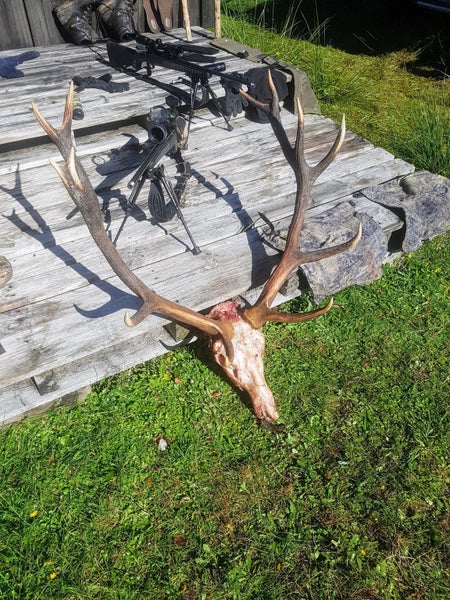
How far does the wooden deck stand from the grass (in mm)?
411

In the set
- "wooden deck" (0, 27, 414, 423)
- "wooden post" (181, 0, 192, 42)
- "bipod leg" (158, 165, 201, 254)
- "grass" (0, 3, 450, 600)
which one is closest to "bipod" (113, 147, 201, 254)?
"bipod leg" (158, 165, 201, 254)

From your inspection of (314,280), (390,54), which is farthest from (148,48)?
(390,54)

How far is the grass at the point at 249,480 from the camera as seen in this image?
3.13 m

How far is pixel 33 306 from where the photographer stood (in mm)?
3713

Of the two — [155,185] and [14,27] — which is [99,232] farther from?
[14,27]

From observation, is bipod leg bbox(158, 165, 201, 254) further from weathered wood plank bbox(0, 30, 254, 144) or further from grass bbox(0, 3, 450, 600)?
weathered wood plank bbox(0, 30, 254, 144)

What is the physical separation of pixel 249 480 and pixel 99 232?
1951 millimetres

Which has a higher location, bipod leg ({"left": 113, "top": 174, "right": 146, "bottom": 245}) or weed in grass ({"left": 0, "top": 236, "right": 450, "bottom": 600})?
bipod leg ({"left": 113, "top": 174, "right": 146, "bottom": 245})

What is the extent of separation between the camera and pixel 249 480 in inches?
141

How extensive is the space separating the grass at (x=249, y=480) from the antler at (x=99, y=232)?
0.80 meters

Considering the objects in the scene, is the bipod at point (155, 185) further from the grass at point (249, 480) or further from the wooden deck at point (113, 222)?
the grass at point (249, 480)

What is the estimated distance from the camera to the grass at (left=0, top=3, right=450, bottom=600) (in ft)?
10.3

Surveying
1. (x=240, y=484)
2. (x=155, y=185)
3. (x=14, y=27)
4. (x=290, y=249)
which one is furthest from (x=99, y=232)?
(x=14, y=27)

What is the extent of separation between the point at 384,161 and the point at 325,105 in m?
2.59
